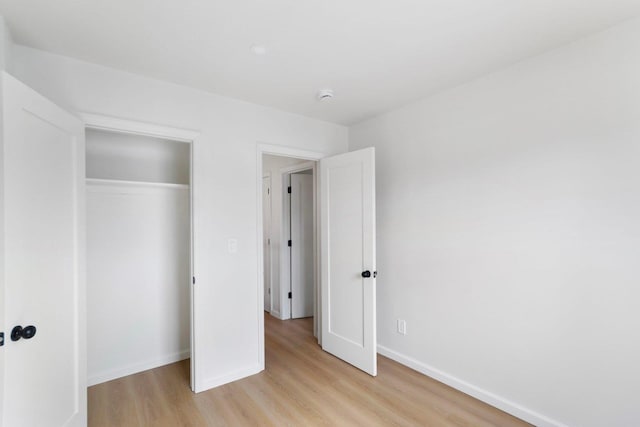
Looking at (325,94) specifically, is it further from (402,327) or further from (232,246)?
(402,327)

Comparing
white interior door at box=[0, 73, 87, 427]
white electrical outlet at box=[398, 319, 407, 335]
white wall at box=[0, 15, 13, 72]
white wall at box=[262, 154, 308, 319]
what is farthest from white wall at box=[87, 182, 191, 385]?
white electrical outlet at box=[398, 319, 407, 335]

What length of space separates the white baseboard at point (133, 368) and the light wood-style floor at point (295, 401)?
0.06m

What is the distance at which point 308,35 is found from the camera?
1762 millimetres

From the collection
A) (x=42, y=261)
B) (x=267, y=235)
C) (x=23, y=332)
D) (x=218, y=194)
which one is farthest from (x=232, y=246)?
(x=267, y=235)

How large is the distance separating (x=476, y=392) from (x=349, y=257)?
57.7 inches

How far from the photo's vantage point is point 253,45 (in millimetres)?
1854

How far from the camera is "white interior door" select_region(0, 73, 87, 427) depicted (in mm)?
1372

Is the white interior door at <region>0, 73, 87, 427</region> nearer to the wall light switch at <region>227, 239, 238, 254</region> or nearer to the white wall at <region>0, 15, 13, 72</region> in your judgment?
the white wall at <region>0, 15, 13, 72</region>

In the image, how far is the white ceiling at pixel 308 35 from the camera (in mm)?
1526

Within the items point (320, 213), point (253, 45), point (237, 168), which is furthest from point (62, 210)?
point (320, 213)

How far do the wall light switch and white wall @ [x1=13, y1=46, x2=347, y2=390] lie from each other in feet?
0.09

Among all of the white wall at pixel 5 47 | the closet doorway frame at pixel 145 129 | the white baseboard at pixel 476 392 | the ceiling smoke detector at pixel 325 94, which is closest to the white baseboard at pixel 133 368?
the closet doorway frame at pixel 145 129

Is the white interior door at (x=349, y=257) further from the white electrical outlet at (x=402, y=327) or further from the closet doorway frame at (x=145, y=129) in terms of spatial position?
the closet doorway frame at (x=145, y=129)

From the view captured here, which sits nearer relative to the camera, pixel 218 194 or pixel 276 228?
pixel 218 194
